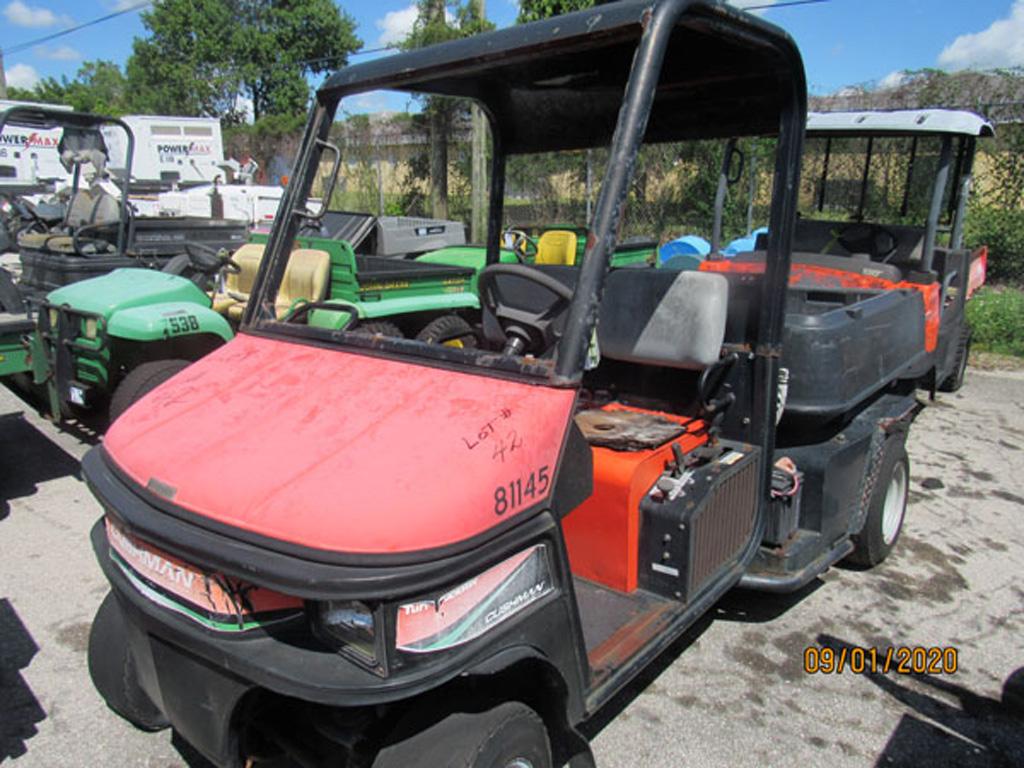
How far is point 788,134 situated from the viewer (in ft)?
8.96

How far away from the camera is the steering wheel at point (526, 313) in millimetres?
2219

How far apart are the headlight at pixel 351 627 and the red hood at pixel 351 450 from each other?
0.16 meters

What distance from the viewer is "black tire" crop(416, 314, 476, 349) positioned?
4703 mm

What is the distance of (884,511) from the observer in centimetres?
388

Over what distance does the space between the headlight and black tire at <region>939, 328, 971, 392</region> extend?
686cm

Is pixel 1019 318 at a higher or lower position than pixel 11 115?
lower

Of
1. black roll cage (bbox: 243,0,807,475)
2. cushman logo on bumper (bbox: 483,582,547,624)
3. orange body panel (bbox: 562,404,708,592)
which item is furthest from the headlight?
orange body panel (bbox: 562,404,708,592)

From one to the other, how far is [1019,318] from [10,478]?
10.2 m

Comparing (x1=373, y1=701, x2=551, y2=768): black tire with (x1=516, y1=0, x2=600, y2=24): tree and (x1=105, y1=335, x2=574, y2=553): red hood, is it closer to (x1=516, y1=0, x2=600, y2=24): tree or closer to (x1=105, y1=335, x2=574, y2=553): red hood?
Result: (x1=105, y1=335, x2=574, y2=553): red hood

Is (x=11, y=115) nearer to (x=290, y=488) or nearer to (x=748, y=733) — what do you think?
(x=290, y=488)

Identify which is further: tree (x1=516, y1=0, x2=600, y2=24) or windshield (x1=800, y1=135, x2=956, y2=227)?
tree (x1=516, y1=0, x2=600, y2=24)

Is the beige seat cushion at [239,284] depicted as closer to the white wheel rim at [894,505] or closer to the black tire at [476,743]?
the white wheel rim at [894,505]

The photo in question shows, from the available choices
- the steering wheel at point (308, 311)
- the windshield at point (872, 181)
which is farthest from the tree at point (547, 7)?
the steering wheel at point (308, 311)

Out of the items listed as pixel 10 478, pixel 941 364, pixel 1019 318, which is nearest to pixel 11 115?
pixel 10 478
